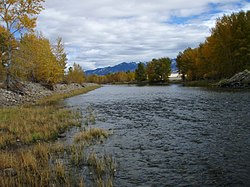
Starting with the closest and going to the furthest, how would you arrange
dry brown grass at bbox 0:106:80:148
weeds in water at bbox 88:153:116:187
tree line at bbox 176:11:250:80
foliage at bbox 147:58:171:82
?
weeds in water at bbox 88:153:116:187
dry brown grass at bbox 0:106:80:148
tree line at bbox 176:11:250:80
foliage at bbox 147:58:171:82

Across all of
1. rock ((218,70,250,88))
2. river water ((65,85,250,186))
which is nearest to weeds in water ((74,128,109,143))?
river water ((65,85,250,186))

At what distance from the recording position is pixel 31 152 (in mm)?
14344

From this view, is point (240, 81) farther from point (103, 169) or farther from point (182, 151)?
point (103, 169)

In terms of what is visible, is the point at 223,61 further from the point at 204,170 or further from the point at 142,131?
the point at 204,170

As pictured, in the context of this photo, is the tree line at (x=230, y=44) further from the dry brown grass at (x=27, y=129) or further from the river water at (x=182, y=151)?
the dry brown grass at (x=27, y=129)

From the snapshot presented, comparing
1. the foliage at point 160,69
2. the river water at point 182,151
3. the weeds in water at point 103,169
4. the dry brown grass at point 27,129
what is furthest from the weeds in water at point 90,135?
the foliage at point 160,69

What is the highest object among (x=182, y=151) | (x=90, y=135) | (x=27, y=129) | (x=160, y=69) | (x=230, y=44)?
(x=230, y=44)

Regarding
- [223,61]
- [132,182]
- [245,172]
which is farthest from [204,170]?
[223,61]

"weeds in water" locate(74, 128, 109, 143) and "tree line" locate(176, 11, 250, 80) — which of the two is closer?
"weeds in water" locate(74, 128, 109, 143)

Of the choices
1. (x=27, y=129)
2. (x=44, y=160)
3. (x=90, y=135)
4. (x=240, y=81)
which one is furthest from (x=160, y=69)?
(x=44, y=160)

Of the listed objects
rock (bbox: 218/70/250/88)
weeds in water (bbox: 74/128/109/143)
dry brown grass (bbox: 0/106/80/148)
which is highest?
rock (bbox: 218/70/250/88)

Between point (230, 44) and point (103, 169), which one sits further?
point (230, 44)

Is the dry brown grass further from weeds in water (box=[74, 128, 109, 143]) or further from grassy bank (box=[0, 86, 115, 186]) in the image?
weeds in water (box=[74, 128, 109, 143])

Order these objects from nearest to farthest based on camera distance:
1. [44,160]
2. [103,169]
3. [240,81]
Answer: [103,169], [44,160], [240,81]
